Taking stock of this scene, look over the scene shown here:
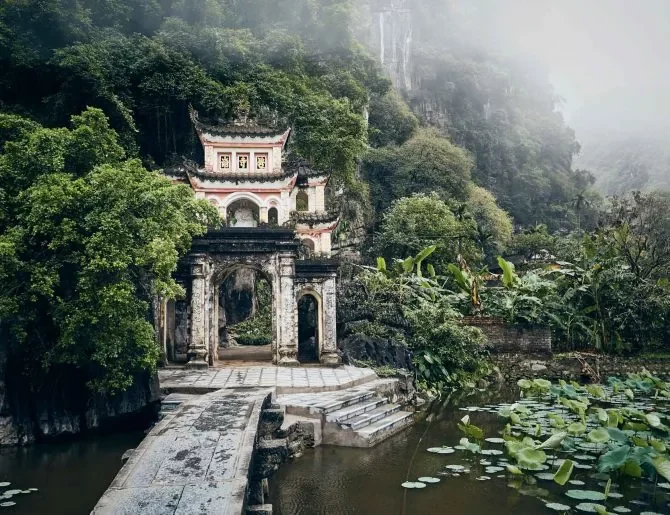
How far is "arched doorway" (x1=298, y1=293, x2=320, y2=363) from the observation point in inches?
707

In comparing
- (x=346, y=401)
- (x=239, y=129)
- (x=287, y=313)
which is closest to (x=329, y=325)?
(x=287, y=313)

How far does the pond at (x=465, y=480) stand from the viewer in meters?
6.83

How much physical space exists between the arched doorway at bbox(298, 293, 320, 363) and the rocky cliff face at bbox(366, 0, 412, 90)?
5095 centimetres

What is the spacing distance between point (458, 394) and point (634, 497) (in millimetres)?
9664

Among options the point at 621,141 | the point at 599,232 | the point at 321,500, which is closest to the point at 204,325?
the point at 321,500

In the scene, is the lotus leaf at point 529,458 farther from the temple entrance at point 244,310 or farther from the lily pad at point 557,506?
the temple entrance at point 244,310

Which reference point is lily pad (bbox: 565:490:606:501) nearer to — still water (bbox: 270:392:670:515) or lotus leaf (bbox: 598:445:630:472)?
still water (bbox: 270:392:670:515)

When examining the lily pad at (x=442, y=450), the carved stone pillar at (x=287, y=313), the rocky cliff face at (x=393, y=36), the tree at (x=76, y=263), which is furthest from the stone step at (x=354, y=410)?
the rocky cliff face at (x=393, y=36)

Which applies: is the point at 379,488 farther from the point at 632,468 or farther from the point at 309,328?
the point at 309,328

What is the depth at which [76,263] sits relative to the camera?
9.44m

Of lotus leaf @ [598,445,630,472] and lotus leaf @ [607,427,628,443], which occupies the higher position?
lotus leaf @ [607,427,628,443]

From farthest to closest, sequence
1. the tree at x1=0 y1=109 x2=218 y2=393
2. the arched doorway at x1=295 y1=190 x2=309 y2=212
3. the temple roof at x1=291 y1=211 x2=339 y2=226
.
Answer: the arched doorway at x1=295 y1=190 x2=309 y2=212, the temple roof at x1=291 y1=211 x2=339 y2=226, the tree at x1=0 y1=109 x2=218 y2=393

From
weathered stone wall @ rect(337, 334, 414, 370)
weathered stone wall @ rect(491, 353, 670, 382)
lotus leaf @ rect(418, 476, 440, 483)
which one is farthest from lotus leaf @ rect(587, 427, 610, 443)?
weathered stone wall @ rect(491, 353, 670, 382)

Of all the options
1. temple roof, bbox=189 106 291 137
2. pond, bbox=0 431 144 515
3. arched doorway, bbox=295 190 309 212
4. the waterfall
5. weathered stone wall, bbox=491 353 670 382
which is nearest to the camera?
pond, bbox=0 431 144 515
